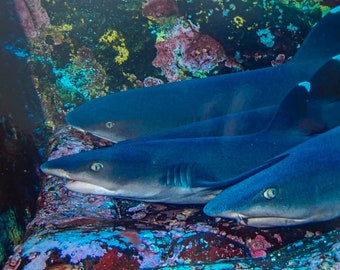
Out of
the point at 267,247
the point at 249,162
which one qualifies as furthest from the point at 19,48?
the point at 267,247

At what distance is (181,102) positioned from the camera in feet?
11.2

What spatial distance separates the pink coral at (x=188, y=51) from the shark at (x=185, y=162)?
1.41 m

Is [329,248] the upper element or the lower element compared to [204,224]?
upper

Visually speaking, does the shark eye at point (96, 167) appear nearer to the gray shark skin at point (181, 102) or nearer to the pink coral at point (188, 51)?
the gray shark skin at point (181, 102)

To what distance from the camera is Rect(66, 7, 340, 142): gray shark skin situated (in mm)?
3379

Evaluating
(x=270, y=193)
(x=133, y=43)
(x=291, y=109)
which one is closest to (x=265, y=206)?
(x=270, y=193)

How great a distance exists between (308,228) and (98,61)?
9.08 ft

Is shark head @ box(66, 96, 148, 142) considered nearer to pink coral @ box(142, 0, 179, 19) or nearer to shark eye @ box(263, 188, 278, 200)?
pink coral @ box(142, 0, 179, 19)

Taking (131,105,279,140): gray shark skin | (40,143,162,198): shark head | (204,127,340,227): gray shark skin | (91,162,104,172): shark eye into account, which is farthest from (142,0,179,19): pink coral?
(204,127,340,227): gray shark skin

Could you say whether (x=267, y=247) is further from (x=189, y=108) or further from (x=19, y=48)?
(x=19, y=48)

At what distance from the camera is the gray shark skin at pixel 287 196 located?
2.02 meters

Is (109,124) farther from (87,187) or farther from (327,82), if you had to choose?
(327,82)

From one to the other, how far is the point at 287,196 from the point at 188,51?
238cm

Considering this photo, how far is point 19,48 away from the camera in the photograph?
4.30m
